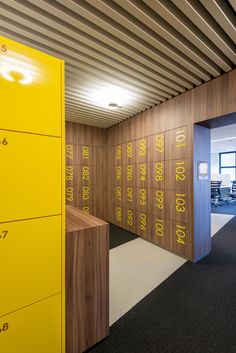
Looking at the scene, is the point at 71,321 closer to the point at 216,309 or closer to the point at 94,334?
the point at 94,334

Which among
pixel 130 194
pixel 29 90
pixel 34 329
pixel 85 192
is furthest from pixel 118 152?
Result: pixel 34 329

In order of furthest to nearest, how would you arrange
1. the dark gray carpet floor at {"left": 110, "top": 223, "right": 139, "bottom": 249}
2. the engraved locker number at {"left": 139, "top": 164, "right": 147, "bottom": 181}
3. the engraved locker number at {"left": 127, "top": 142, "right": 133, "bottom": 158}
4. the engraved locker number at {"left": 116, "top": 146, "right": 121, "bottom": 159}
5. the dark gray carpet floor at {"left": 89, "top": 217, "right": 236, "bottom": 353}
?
the engraved locker number at {"left": 116, "top": 146, "right": 121, "bottom": 159} < the engraved locker number at {"left": 127, "top": 142, "right": 133, "bottom": 158} < the engraved locker number at {"left": 139, "top": 164, "right": 147, "bottom": 181} < the dark gray carpet floor at {"left": 110, "top": 223, "right": 139, "bottom": 249} < the dark gray carpet floor at {"left": 89, "top": 217, "right": 236, "bottom": 353}

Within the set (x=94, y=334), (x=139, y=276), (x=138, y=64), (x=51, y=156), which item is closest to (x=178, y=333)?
(x=94, y=334)

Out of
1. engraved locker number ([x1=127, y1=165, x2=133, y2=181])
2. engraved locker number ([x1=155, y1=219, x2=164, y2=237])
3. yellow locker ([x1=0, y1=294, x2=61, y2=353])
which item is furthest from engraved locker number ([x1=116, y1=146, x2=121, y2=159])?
yellow locker ([x1=0, y1=294, x2=61, y2=353])

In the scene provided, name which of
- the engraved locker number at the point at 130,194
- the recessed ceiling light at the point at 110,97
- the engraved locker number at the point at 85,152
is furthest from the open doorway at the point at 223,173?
the recessed ceiling light at the point at 110,97

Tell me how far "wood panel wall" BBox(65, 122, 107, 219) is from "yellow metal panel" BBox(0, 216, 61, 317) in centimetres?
378

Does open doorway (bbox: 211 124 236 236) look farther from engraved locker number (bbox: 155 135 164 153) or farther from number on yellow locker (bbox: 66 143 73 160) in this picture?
number on yellow locker (bbox: 66 143 73 160)

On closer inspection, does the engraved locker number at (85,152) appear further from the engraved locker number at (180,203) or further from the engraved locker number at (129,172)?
the engraved locker number at (180,203)

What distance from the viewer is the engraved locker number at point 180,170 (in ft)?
10.7

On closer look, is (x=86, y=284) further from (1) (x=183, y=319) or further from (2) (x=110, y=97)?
(2) (x=110, y=97)

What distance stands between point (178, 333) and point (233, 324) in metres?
0.59

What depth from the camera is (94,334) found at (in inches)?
62.9

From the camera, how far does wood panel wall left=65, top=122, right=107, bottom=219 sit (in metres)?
5.00

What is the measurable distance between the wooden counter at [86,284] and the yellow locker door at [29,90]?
852 mm
